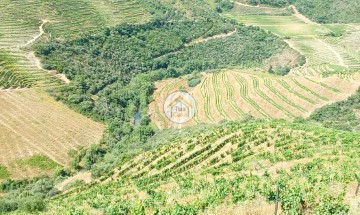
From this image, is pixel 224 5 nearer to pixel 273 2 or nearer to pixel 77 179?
pixel 273 2

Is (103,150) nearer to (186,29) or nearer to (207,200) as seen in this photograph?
(207,200)

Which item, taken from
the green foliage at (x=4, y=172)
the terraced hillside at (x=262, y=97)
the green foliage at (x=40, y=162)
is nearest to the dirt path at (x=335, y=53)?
the terraced hillside at (x=262, y=97)

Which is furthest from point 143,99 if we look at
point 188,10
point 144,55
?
point 188,10

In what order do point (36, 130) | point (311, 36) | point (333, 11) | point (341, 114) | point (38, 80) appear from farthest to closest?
point (333, 11)
point (311, 36)
point (38, 80)
point (341, 114)
point (36, 130)

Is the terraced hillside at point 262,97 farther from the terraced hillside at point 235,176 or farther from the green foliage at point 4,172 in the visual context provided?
the green foliage at point 4,172

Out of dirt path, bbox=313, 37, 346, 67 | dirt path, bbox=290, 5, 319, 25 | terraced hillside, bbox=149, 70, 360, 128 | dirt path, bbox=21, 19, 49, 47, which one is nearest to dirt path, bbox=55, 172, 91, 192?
terraced hillside, bbox=149, 70, 360, 128

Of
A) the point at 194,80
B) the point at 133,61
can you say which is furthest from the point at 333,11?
the point at 133,61

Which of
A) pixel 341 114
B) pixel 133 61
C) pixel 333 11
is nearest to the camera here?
pixel 341 114
